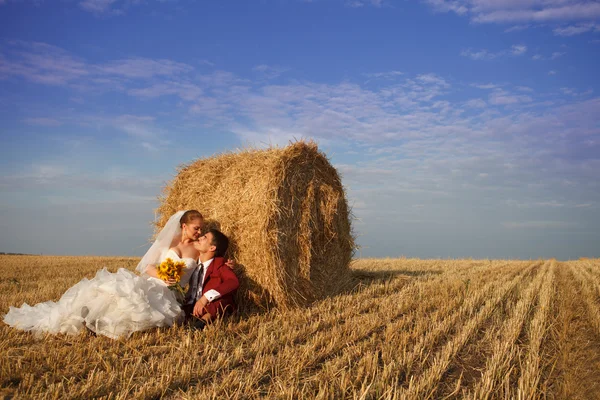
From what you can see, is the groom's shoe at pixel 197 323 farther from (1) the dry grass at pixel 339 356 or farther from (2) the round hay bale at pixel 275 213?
(2) the round hay bale at pixel 275 213

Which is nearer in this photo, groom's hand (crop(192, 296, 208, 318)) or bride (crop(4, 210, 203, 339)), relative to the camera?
bride (crop(4, 210, 203, 339))

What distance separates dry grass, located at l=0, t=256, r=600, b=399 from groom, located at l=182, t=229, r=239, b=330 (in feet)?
0.82

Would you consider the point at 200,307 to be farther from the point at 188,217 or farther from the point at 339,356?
the point at 339,356

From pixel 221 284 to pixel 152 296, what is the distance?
89cm

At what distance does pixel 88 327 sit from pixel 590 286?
934 centimetres

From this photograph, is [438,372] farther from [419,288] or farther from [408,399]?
[419,288]

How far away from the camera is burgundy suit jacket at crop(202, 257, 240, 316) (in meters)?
5.59

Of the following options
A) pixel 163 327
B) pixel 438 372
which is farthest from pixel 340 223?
pixel 438 372

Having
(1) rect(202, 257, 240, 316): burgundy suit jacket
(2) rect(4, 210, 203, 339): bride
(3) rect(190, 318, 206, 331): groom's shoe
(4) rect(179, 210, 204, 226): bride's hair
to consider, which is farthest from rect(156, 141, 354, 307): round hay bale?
(2) rect(4, 210, 203, 339): bride

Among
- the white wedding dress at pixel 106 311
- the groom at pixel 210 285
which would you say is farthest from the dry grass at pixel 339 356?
the groom at pixel 210 285

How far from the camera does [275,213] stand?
6207 mm

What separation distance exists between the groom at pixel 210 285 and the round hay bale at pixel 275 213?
38 cm

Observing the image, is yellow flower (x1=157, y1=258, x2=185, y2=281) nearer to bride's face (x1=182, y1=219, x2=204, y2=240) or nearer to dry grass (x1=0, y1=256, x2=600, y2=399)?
bride's face (x1=182, y1=219, x2=204, y2=240)

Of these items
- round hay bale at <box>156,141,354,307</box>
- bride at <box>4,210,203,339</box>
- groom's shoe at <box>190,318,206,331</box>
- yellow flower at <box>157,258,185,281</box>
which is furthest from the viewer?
round hay bale at <box>156,141,354,307</box>
